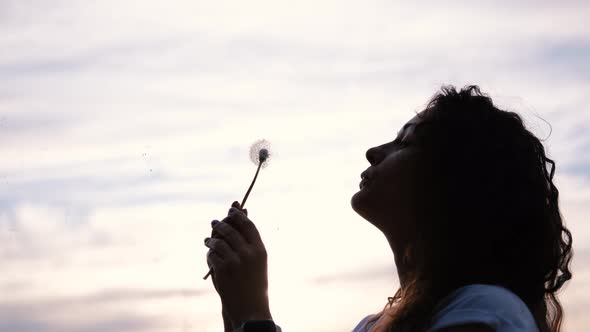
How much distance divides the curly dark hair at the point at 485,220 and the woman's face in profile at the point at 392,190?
0.07 metres

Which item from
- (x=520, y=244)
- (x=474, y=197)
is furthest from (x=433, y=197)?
(x=520, y=244)

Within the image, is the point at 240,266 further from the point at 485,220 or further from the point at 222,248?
the point at 485,220

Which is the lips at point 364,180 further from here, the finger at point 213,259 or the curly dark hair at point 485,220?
the finger at point 213,259

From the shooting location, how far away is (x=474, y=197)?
14.3 ft

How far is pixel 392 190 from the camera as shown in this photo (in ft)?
14.6

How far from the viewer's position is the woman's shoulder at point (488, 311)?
355cm

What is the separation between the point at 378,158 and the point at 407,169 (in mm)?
163

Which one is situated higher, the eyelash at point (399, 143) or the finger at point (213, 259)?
the eyelash at point (399, 143)

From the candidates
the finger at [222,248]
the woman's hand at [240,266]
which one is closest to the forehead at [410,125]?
the woman's hand at [240,266]

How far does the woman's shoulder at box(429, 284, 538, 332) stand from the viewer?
355cm

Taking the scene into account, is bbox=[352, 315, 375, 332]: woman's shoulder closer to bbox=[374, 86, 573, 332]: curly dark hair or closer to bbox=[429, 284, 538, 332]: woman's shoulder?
bbox=[374, 86, 573, 332]: curly dark hair

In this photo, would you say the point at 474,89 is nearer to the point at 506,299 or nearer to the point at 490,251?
the point at 490,251

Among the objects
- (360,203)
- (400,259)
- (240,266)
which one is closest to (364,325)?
(400,259)

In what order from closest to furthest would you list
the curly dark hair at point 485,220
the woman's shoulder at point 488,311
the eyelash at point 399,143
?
1. the woman's shoulder at point 488,311
2. the curly dark hair at point 485,220
3. the eyelash at point 399,143
